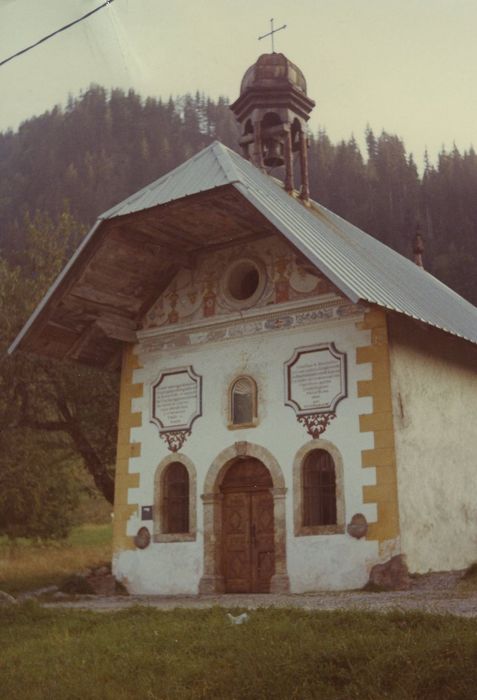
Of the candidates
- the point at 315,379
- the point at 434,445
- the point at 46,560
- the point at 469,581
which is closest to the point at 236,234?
the point at 315,379

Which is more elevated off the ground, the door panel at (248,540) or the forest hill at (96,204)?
the forest hill at (96,204)

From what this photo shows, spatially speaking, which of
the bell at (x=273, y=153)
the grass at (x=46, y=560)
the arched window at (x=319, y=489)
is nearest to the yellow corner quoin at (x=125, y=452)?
the grass at (x=46, y=560)

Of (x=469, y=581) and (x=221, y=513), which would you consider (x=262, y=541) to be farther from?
(x=469, y=581)

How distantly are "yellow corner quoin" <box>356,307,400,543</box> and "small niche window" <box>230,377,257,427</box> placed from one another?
6.92 ft

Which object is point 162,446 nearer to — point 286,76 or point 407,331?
point 407,331

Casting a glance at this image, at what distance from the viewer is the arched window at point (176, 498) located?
17.4m

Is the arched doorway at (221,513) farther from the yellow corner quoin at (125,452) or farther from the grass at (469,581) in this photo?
the grass at (469,581)

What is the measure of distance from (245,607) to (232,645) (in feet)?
9.91

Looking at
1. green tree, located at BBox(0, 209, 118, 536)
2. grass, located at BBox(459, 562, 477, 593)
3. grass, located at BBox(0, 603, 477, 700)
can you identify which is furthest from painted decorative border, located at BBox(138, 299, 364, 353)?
grass, located at BBox(0, 603, 477, 700)

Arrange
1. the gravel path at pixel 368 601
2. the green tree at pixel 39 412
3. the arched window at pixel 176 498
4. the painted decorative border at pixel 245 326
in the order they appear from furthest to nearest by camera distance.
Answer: the green tree at pixel 39 412
the arched window at pixel 176 498
the painted decorative border at pixel 245 326
the gravel path at pixel 368 601

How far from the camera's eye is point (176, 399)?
698 inches

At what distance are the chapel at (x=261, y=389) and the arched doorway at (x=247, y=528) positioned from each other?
0.09 feet

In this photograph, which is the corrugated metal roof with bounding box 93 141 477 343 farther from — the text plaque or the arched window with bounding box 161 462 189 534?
the arched window with bounding box 161 462 189 534

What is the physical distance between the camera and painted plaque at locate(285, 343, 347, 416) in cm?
1578
